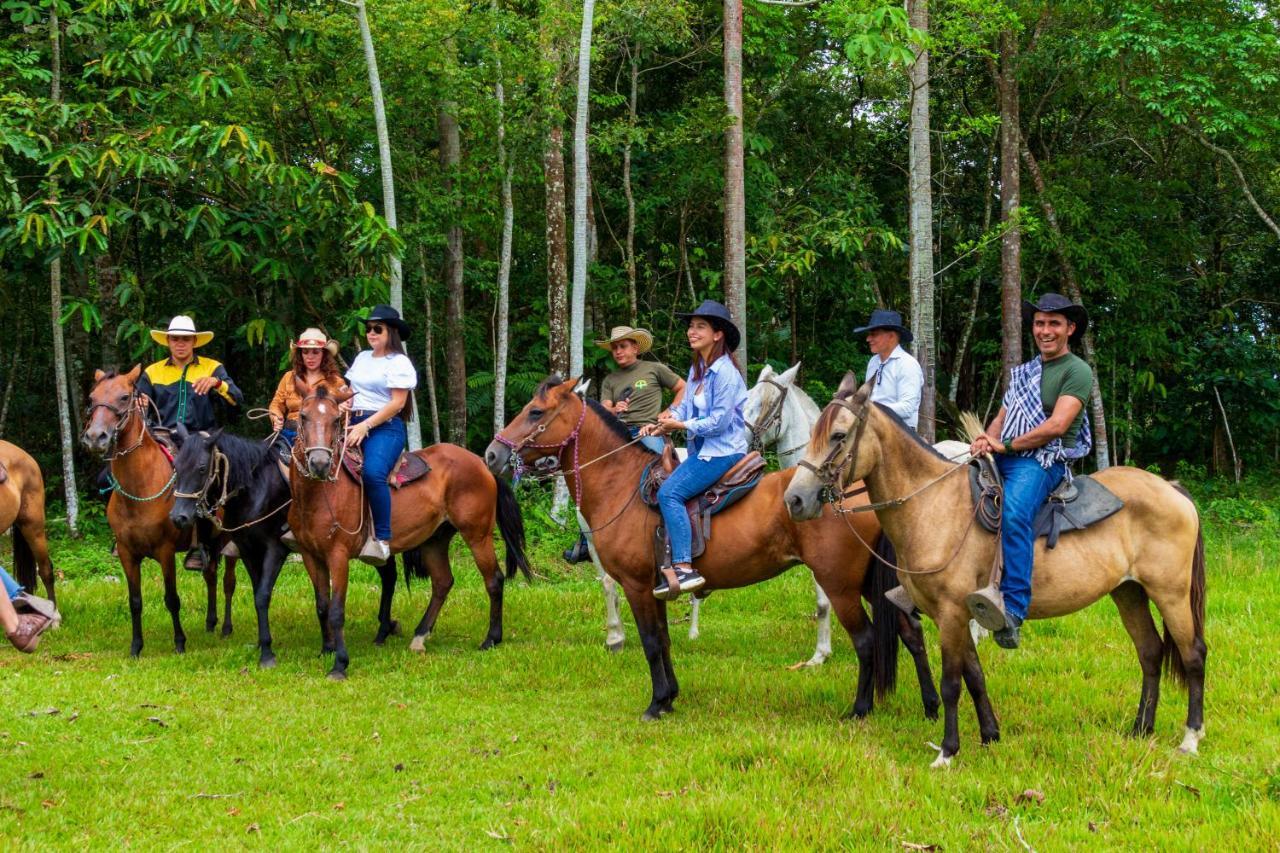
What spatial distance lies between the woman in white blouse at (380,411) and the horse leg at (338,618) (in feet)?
0.81

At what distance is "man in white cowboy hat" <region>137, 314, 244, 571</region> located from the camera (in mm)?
9484

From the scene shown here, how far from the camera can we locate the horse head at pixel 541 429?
7184 mm

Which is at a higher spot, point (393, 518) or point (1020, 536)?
point (1020, 536)

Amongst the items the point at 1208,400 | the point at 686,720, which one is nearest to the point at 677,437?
the point at 686,720

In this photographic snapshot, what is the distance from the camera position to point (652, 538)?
7.20 m

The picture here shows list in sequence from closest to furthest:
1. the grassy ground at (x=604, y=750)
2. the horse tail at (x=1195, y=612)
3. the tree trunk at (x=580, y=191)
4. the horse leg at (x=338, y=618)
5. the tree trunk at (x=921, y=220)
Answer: the grassy ground at (x=604, y=750)
the horse tail at (x=1195, y=612)
the horse leg at (x=338, y=618)
the tree trunk at (x=580, y=191)
the tree trunk at (x=921, y=220)

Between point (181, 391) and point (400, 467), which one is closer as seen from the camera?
point (400, 467)

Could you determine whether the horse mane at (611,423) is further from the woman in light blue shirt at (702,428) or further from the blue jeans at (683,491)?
the blue jeans at (683,491)

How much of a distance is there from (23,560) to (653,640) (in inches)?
273

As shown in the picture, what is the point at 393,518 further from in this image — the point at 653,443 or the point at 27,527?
the point at 27,527

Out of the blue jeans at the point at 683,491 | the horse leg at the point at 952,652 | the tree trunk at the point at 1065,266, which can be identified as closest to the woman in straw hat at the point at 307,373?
the blue jeans at the point at 683,491

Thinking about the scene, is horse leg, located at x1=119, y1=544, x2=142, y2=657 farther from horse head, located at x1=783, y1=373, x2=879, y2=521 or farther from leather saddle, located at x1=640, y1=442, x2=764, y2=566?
horse head, located at x1=783, y1=373, x2=879, y2=521

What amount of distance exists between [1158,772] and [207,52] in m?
12.6

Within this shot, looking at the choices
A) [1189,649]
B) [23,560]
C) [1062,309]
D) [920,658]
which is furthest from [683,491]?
[23,560]
